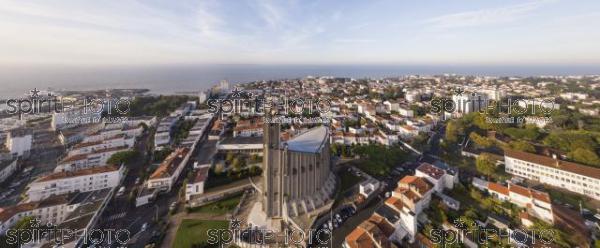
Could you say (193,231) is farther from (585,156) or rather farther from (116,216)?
(585,156)

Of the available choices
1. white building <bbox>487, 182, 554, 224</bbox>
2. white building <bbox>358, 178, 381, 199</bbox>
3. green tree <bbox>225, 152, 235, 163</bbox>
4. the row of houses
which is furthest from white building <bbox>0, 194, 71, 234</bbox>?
white building <bbox>487, 182, 554, 224</bbox>

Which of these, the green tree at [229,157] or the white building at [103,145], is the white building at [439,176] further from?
the white building at [103,145]

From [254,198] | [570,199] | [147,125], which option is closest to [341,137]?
[254,198]

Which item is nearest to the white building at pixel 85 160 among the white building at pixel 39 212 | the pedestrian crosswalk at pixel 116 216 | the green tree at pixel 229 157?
the white building at pixel 39 212

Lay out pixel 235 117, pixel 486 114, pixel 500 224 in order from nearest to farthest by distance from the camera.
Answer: pixel 500 224 < pixel 486 114 < pixel 235 117

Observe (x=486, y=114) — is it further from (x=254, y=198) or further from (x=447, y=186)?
(x=254, y=198)

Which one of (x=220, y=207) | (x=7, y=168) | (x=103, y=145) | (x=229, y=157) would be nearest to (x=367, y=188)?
(x=220, y=207)

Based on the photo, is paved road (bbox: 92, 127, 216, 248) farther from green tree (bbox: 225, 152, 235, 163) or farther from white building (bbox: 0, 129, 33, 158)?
white building (bbox: 0, 129, 33, 158)
